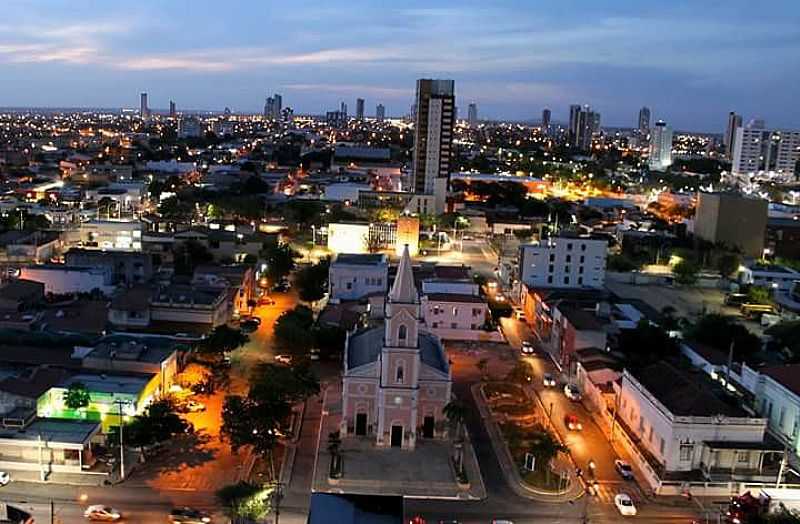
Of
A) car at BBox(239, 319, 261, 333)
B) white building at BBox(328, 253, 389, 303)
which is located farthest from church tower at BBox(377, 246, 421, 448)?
white building at BBox(328, 253, 389, 303)

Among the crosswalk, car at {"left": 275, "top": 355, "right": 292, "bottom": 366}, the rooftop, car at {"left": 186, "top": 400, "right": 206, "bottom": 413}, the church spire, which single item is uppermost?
the church spire

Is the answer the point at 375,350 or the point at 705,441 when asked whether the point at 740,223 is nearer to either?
the point at 705,441

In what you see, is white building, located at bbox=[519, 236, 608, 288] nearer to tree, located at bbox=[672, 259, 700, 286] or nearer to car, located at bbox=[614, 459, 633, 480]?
tree, located at bbox=[672, 259, 700, 286]

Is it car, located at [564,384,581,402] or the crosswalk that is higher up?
car, located at [564,384,581,402]

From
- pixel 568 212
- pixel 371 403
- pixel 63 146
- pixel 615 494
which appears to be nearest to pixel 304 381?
pixel 371 403

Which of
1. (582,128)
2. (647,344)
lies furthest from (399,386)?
(582,128)

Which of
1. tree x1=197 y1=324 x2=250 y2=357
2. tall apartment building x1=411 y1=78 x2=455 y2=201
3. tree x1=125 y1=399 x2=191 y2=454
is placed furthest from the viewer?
tall apartment building x1=411 y1=78 x2=455 y2=201

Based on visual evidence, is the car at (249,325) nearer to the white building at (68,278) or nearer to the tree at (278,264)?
the tree at (278,264)
